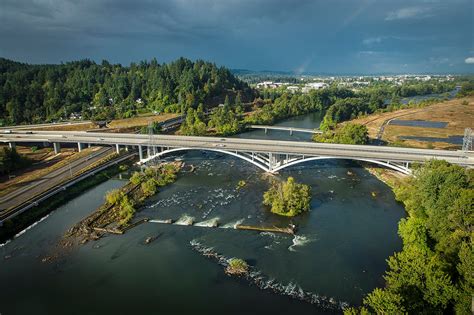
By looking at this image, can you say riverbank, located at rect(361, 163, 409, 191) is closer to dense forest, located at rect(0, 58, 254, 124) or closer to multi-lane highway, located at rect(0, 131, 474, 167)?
multi-lane highway, located at rect(0, 131, 474, 167)

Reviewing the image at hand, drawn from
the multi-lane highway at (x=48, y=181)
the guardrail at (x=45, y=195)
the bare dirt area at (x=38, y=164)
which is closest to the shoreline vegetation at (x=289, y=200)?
the guardrail at (x=45, y=195)

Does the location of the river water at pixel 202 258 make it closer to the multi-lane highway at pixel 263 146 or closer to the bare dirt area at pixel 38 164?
the multi-lane highway at pixel 263 146

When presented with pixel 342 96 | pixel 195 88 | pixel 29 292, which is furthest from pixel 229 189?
pixel 342 96

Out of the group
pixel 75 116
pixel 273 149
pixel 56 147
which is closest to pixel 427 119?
pixel 273 149

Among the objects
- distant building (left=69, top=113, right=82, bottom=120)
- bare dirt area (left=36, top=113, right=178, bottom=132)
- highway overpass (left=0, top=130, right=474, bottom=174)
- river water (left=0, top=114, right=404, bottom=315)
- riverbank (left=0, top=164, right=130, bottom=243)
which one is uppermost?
distant building (left=69, top=113, right=82, bottom=120)

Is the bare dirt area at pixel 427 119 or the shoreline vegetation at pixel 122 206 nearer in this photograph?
the shoreline vegetation at pixel 122 206

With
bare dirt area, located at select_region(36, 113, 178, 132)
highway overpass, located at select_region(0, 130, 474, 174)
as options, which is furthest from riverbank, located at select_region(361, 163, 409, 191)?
bare dirt area, located at select_region(36, 113, 178, 132)
